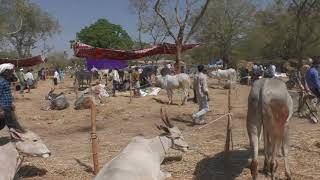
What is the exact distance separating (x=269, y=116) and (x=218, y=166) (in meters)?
1.93

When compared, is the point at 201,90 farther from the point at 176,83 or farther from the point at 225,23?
the point at 225,23

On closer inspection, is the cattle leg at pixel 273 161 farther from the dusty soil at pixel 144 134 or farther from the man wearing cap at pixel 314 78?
the man wearing cap at pixel 314 78

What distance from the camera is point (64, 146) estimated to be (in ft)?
36.6

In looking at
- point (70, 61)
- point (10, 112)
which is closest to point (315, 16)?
point (10, 112)

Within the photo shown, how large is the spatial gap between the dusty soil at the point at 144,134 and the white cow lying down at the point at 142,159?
0.87 metres

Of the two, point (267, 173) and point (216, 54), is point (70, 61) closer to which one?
point (216, 54)

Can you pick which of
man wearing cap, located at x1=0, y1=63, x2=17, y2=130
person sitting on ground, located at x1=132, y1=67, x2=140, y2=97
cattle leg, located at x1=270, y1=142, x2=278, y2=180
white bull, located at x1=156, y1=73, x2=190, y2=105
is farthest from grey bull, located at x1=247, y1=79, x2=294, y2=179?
person sitting on ground, located at x1=132, y1=67, x2=140, y2=97

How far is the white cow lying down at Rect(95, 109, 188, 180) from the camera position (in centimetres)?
560

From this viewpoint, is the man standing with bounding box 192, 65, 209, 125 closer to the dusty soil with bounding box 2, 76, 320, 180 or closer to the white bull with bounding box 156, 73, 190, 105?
the dusty soil with bounding box 2, 76, 320, 180

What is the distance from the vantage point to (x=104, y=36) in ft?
246

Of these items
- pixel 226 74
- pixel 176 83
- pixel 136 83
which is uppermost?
pixel 226 74

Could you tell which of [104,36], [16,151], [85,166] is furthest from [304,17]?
[104,36]

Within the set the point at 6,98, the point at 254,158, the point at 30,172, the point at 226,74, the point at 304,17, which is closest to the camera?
the point at 254,158

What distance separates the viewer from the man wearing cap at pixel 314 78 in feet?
40.5
